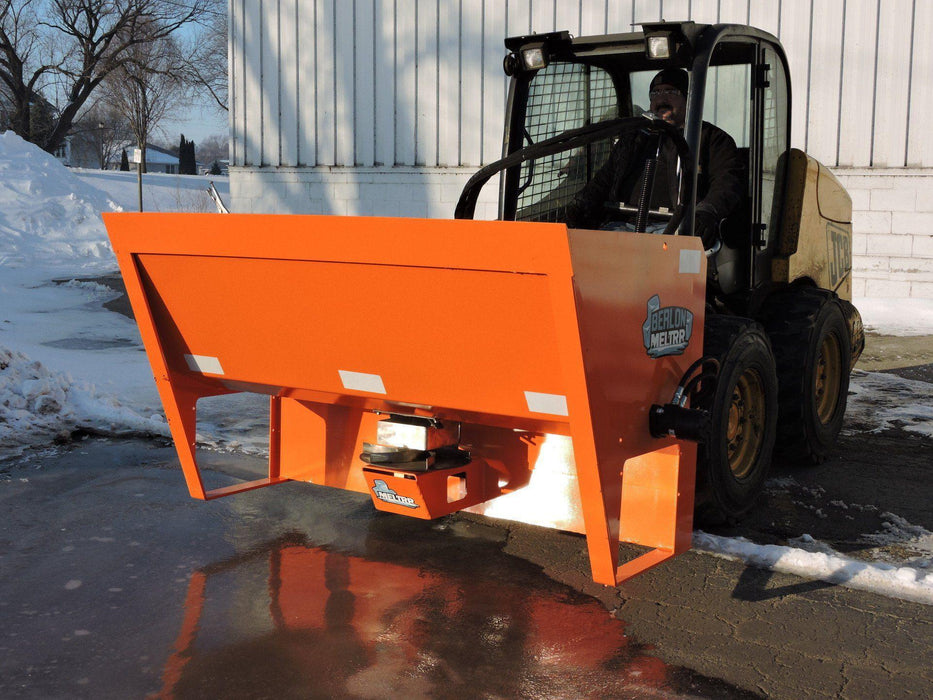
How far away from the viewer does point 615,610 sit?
3703 mm

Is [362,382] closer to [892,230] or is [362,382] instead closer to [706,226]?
[706,226]

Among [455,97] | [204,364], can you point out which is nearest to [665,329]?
[204,364]

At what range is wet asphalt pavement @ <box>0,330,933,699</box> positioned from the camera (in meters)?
3.14

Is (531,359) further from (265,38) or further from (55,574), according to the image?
(265,38)

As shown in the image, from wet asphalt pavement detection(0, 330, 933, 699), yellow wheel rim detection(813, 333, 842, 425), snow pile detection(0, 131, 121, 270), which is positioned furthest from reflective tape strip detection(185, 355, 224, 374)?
snow pile detection(0, 131, 121, 270)

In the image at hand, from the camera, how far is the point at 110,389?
7422 mm

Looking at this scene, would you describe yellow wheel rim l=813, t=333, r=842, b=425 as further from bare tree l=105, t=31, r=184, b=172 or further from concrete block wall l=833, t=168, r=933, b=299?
bare tree l=105, t=31, r=184, b=172

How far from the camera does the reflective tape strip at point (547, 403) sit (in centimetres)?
318

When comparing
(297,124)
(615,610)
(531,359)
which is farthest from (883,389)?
(297,124)

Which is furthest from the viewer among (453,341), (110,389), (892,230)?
(892,230)

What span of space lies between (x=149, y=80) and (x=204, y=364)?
129 ft

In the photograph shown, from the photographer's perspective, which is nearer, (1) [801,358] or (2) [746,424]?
(2) [746,424]

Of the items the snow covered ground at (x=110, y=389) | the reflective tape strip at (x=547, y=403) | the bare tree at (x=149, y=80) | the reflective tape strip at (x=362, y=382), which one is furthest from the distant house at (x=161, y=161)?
the reflective tape strip at (x=547, y=403)

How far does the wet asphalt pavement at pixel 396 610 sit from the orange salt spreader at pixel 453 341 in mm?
270
